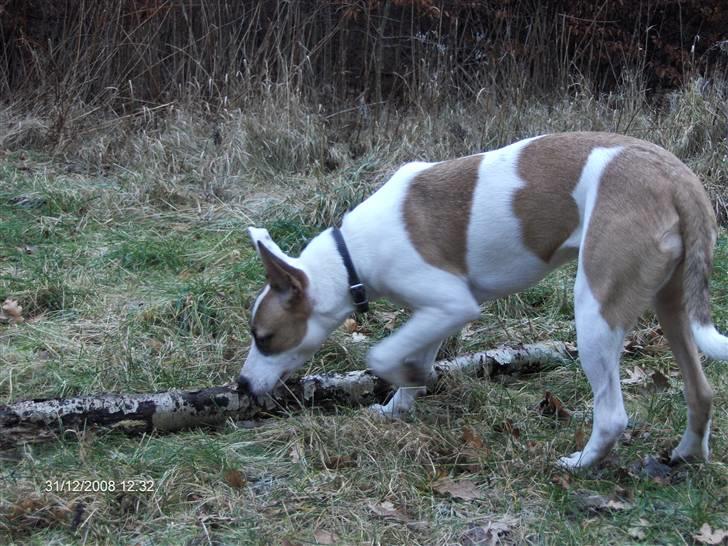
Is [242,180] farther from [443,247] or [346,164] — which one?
[443,247]

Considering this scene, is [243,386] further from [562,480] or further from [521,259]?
[562,480]

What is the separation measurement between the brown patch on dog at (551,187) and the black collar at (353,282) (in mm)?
746

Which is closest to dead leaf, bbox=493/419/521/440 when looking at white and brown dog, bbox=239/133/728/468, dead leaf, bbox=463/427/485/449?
dead leaf, bbox=463/427/485/449

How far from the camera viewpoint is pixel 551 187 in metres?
3.98

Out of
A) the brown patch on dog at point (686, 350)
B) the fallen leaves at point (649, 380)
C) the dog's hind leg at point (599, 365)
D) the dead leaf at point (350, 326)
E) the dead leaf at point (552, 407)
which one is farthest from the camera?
the dead leaf at point (350, 326)

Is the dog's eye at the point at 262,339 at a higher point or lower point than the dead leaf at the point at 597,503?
higher

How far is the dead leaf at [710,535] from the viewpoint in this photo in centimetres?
338

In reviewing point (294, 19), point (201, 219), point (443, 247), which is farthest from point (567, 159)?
point (294, 19)

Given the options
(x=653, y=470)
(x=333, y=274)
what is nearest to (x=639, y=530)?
(x=653, y=470)

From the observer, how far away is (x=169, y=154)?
26.9 feet

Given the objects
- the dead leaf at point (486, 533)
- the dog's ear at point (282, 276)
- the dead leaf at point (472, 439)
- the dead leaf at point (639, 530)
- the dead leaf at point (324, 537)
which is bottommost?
the dead leaf at point (472, 439)

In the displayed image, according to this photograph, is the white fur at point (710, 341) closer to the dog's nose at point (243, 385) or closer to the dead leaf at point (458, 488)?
the dead leaf at point (458, 488)

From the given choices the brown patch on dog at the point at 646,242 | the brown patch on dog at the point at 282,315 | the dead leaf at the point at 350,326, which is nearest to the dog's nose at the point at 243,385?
the brown patch on dog at the point at 282,315

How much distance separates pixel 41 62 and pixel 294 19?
98.7 inches
